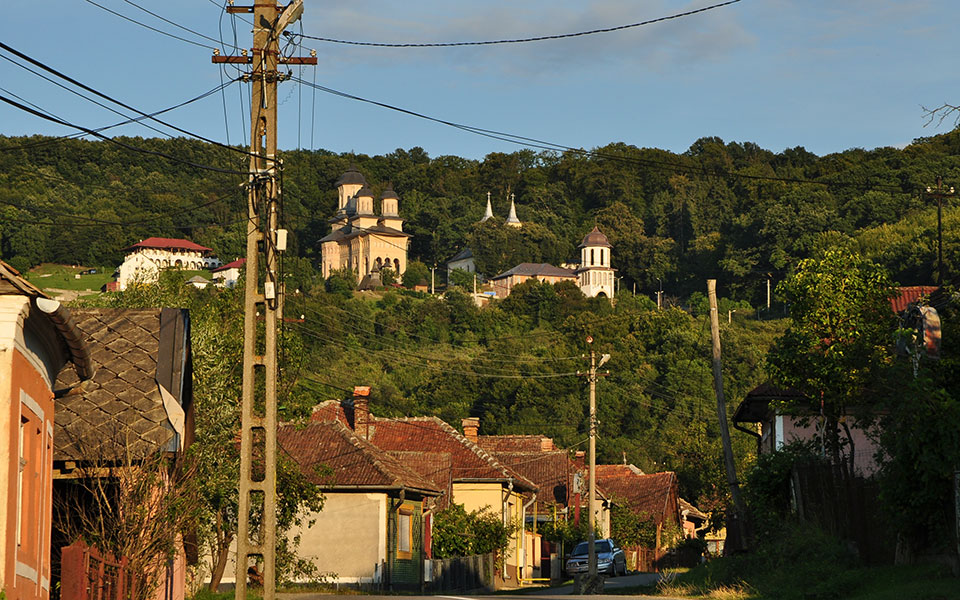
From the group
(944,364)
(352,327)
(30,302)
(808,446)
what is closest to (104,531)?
(30,302)

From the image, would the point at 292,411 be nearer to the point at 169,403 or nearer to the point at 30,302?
the point at 169,403

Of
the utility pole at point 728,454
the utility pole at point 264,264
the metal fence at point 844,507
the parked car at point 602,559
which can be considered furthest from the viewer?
the parked car at point 602,559

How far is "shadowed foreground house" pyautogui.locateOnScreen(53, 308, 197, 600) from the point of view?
42.5ft

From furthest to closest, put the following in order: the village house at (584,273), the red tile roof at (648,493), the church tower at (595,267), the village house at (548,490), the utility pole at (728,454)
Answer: the church tower at (595,267)
the village house at (584,273)
the red tile roof at (648,493)
the village house at (548,490)
the utility pole at (728,454)

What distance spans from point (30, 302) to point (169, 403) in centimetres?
386

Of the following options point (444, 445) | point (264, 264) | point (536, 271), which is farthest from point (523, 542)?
point (536, 271)

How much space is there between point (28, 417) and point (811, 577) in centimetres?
1298

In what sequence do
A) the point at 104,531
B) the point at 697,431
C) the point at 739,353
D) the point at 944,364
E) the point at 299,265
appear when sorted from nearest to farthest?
the point at 104,531 → the point at 944,364 → the point at 697,431 → the point at 739,353 → the point at 299,265

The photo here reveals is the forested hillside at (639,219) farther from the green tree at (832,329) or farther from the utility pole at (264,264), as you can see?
the utility pole at (264,264)

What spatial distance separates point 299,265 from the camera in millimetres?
162000

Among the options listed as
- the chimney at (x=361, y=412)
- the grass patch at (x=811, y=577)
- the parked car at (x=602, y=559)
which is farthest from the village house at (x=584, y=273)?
the grass patch at (x=811, y=577)

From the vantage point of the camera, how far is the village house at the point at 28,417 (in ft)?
32.2

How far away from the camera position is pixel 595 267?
181 meters

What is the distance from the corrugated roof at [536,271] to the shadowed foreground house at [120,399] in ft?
529
